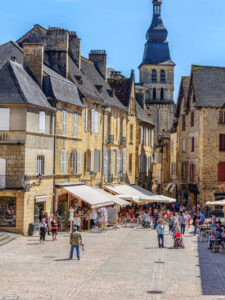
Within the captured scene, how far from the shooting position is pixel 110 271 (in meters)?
20.6

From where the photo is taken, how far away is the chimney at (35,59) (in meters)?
33.8

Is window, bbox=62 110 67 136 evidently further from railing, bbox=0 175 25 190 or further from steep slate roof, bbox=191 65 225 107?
steep slate roof, bbox=191 65 225 107

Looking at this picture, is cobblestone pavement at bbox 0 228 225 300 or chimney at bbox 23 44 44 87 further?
chimney at bbox 23 44 44 87

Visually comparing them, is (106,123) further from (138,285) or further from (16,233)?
(138,285)

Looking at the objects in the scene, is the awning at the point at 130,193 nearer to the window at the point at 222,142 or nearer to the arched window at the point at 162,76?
the window at the point at 222,142

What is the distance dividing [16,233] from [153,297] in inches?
587

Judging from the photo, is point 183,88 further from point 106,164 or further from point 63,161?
point 63,161

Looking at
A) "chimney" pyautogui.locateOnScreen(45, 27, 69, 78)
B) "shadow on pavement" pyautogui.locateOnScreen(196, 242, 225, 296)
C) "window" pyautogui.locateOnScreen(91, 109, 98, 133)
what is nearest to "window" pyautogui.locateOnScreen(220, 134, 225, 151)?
"window" pyautogui.locateOnScreen(91, 109, 98, 133)

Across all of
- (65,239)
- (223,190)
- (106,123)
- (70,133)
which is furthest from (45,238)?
(223,190)

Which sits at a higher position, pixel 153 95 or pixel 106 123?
pixel 153 95

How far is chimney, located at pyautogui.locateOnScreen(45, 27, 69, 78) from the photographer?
38156 millimetres

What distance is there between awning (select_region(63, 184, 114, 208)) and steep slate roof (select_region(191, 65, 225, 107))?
1802 centimetres

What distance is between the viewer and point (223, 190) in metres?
50.9

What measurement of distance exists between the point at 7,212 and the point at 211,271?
498 inches
